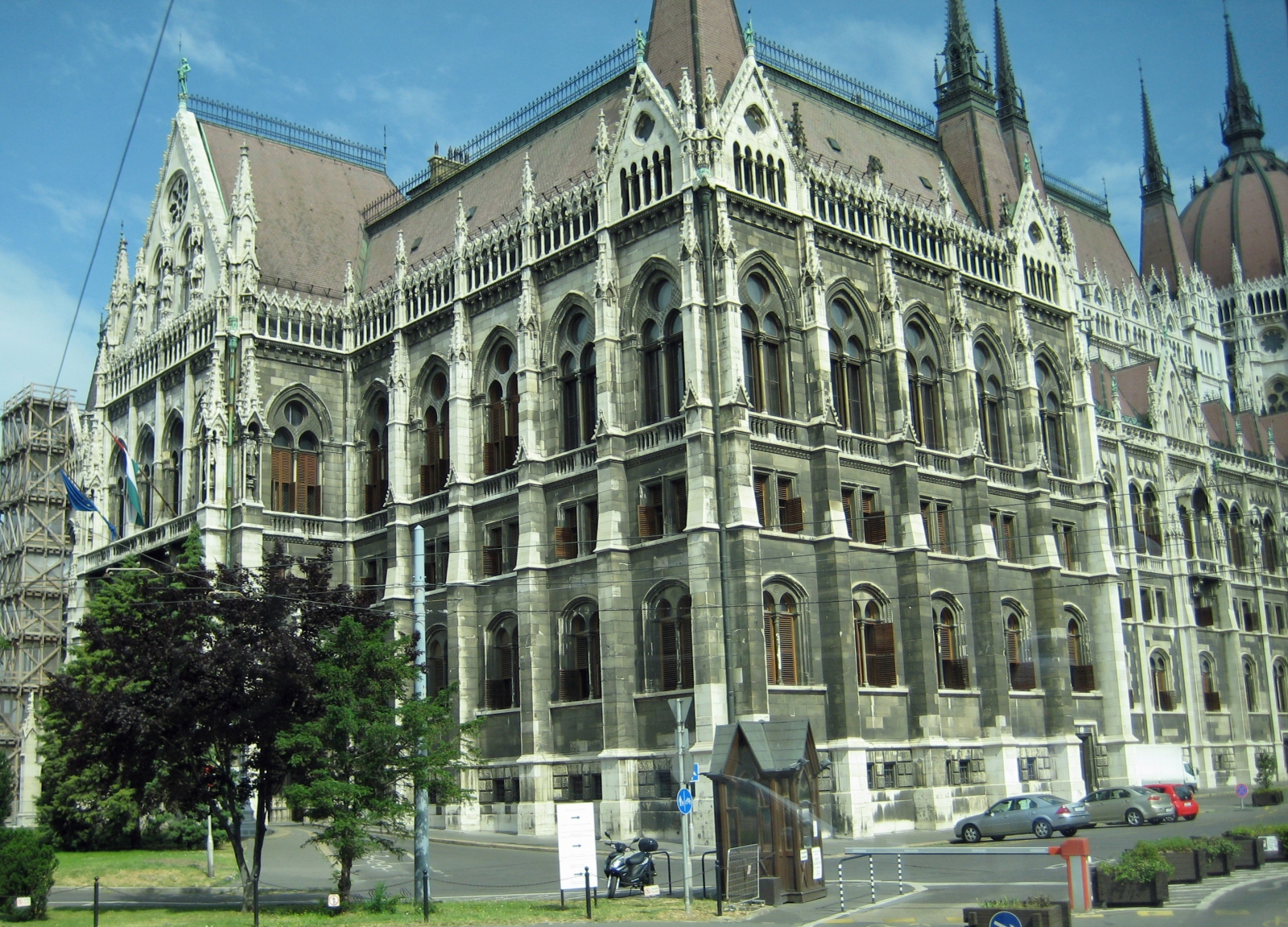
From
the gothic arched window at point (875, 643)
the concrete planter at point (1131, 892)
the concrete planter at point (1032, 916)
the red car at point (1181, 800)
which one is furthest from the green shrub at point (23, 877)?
the red car at point (1181, 800)

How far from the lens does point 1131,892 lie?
2273cm

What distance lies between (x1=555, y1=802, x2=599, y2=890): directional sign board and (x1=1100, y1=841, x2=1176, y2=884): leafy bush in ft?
29.6

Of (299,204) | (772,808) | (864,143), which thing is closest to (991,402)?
(864,143)

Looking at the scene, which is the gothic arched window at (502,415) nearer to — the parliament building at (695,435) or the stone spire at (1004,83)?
the parliament building at (695,435)

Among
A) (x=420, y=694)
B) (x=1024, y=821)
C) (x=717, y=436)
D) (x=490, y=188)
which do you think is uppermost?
(x=490, y=188)

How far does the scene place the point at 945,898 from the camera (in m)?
25.1

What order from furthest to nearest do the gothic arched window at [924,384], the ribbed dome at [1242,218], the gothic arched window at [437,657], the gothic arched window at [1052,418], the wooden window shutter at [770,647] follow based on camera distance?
the ribbed dome at [1242,218] → the gothic arched window at [1052,418] → the gothic arched window at [437,657] → the gothic arched window at [924,384] → the wooden window shutter at [770,647]

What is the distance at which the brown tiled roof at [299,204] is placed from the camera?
5878 centimetres

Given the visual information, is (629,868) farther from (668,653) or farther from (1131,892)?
(668,653)

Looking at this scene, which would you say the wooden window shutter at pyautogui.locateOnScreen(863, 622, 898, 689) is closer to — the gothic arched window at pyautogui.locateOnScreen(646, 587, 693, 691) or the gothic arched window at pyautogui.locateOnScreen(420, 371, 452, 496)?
the gothic arched window at pyautogui.locateOnScreen(646, 587, 693, 691)

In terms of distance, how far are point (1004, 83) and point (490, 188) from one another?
27.8 m

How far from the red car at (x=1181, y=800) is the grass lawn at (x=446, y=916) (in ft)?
73.3

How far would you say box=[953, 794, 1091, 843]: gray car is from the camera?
38156 mm

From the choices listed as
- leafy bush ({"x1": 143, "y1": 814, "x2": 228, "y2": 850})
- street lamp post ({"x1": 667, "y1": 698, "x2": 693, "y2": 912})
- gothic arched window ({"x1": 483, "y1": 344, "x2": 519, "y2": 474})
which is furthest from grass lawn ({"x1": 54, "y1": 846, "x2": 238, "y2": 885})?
gothic arched window ({"x1": 483, "y1": 344, "x2": 519, "y2": 474})
